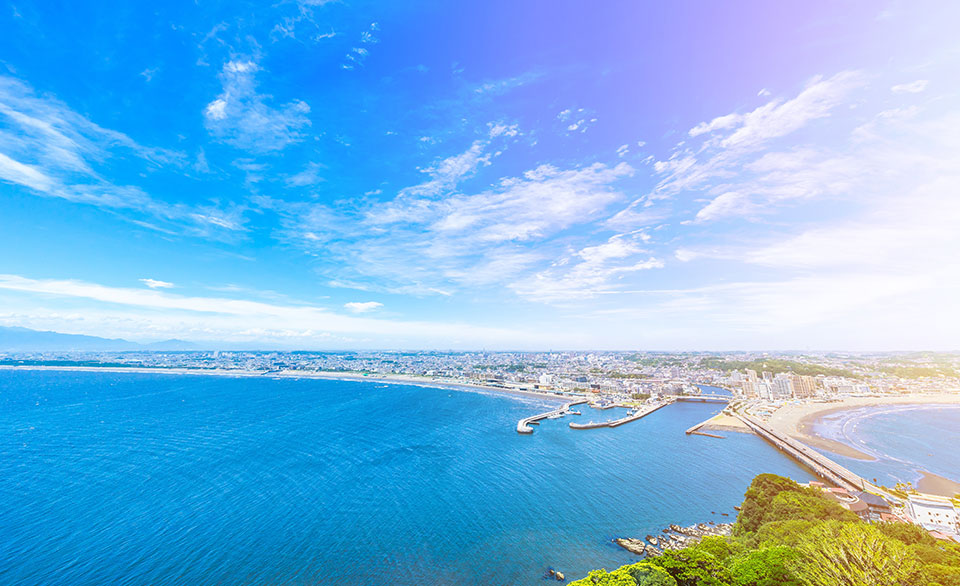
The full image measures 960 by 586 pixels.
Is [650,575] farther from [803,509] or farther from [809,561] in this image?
[803,509]

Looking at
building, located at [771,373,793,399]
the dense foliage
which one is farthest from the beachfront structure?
building, located at [771,373,793,399]

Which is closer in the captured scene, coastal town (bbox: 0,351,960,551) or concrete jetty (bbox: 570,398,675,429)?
coastal town (bbox: 0,351,960,551)

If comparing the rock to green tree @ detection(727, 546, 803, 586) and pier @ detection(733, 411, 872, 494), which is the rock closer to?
green tree @ detection(727, 546, 803, 586)

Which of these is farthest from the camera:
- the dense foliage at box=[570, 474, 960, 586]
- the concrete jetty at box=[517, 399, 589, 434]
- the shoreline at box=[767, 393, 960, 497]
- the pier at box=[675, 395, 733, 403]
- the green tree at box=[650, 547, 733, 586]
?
the pier at box=[675, 395, 733, 403]

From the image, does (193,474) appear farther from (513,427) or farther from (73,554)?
(513,427)

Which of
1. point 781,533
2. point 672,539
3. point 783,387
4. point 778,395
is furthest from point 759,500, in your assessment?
point 783,387

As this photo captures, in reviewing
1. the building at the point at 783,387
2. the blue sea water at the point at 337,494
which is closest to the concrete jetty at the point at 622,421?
the blue sea water at the point at 337,494

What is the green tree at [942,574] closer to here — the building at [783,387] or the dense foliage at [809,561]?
the dense foliage at [809,561]

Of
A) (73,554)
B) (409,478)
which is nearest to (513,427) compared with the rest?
(409,478)
